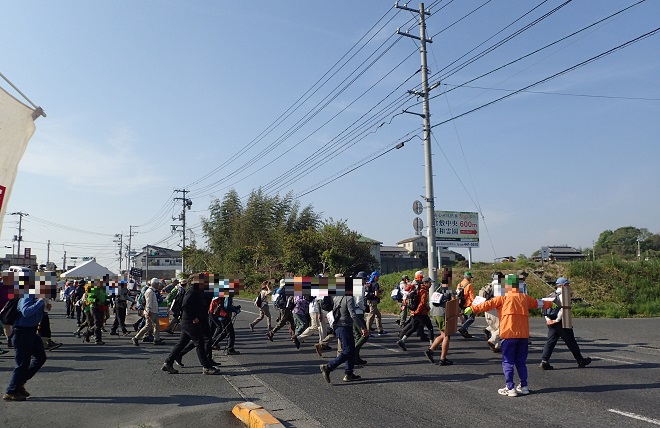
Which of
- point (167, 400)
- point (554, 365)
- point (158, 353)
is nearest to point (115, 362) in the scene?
point (158, 353)

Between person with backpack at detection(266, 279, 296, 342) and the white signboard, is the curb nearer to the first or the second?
person with backpack at detection(266, 279, 296, 342)

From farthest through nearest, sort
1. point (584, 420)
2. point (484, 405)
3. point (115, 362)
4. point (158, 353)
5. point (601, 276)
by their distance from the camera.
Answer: point (601, 276), point (158, 353), point (115, 362), point (484, 405), point (584, 420)

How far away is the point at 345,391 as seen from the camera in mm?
7855

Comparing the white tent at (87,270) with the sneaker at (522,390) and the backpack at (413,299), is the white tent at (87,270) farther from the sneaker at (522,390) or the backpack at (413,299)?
the sneaker at (522,390)

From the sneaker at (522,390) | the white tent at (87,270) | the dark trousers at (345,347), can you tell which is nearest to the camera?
the sneaker at (522,390)

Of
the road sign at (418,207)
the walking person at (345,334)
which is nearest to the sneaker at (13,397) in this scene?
the walking person at (345,334)

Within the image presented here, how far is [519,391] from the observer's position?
741 cm

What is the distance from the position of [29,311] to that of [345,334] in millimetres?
4614

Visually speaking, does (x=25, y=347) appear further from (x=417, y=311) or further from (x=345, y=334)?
(x=417, y=311)

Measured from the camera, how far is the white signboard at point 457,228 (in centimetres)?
2662

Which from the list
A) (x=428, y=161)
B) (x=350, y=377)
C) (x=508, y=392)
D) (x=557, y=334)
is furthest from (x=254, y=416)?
(x=428, y=161)

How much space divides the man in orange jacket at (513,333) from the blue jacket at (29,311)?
6574mm

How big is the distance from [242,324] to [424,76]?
40.0ft

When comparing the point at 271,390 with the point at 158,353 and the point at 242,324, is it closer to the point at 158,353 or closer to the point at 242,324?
the point at 158,353
